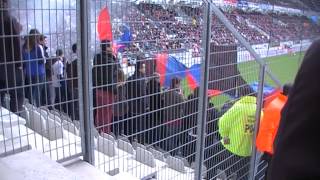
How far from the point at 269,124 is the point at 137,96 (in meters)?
1.40

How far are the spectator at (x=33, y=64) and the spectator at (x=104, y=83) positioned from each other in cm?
29

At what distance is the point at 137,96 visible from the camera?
2.24 metres

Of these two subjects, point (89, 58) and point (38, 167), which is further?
point (89, 58)

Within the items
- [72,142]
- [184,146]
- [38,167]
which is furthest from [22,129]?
[184,146]

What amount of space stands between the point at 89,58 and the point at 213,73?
1.05m

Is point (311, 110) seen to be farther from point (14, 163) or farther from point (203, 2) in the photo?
point (203, 2)

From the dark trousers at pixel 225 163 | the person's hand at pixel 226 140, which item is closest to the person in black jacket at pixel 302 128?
the dark trousers at pixel 225 163

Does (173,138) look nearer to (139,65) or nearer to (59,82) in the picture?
(139,65)

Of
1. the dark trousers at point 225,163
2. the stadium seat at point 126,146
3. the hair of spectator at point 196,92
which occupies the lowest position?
the dark trousers at point 225,163

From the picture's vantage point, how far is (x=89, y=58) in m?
2.13

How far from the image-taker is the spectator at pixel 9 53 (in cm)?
178

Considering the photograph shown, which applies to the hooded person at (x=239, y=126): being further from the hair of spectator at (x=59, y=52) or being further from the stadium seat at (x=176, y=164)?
the hair of spectator at (x=59, y=52)

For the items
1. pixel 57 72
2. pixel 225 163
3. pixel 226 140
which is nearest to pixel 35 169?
pixel 57 72

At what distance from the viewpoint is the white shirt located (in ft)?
6.70
